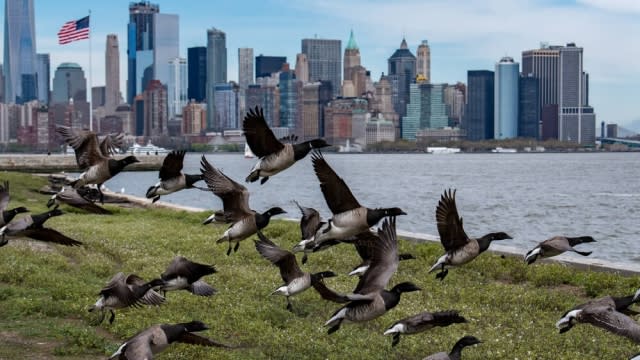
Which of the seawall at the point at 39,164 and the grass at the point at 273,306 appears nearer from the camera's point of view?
the grass at the point at 273,306

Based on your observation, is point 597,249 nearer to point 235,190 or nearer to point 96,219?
point 96,219

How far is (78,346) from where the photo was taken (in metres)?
13.8

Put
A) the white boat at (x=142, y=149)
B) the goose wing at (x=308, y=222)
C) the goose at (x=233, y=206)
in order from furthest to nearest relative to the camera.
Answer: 1. the white boat at (x=142, y=149)
2. the goose wing at (x=308, y=222)
3. the goose at (x=233, y=206)

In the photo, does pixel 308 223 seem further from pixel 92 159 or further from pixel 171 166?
pixel 92 159

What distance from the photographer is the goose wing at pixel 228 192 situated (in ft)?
29.0

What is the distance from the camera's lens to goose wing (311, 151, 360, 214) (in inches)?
319

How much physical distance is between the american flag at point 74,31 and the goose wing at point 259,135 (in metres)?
48.8

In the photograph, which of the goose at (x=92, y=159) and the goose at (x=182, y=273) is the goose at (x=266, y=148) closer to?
the goose at (x=92, y=159)

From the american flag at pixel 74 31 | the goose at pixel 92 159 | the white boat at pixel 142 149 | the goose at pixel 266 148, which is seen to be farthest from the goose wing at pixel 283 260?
the american flag at pixel 74 31

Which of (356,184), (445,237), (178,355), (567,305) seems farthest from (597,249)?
(356,184)

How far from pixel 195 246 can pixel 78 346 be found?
35.1ft

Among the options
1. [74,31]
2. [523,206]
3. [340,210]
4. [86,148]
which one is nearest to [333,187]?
[340,210]

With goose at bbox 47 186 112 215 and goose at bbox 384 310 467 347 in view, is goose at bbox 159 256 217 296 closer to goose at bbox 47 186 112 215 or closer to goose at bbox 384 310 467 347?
goose at bbox 47 186 112 215

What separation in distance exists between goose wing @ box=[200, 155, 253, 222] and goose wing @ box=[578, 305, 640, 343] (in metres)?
3.08
